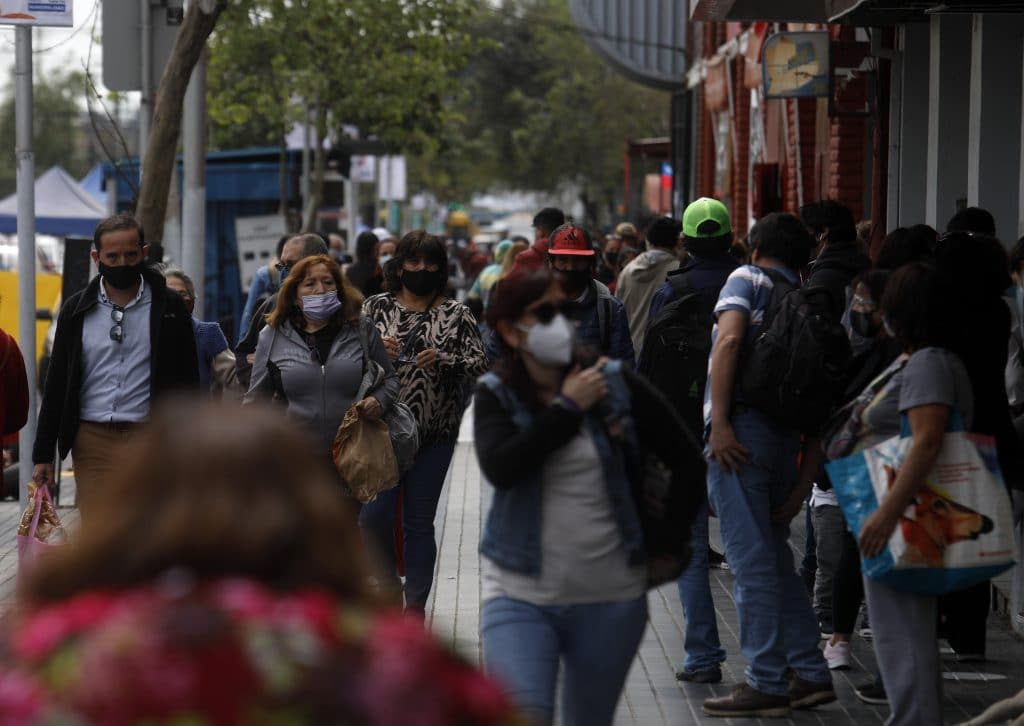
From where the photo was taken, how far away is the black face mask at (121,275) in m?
7.28

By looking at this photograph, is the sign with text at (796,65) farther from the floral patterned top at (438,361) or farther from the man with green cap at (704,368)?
the man with green cap at (704,368)

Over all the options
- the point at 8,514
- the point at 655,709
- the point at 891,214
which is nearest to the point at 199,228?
the point at 8,514

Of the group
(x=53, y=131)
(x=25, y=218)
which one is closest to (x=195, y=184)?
(x=25, y=218)

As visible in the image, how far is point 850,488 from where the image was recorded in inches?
216

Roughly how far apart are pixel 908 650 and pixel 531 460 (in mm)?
1726

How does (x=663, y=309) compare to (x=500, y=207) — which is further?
(x=500, y=207)

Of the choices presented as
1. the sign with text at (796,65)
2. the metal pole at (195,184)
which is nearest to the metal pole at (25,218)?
the metal pole at (195,184)

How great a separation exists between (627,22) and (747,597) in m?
24.1

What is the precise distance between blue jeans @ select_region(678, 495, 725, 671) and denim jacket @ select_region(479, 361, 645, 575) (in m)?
2.60

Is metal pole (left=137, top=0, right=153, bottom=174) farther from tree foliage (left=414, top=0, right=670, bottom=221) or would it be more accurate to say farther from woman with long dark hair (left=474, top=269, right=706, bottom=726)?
tree foliage (left=414, top=0, right=670, bottom=221)

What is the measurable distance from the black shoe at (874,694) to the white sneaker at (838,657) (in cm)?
45

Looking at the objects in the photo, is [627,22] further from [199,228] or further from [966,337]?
[966,337]

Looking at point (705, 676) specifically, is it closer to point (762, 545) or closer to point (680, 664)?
point (680, 664)

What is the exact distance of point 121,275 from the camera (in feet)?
23.9
